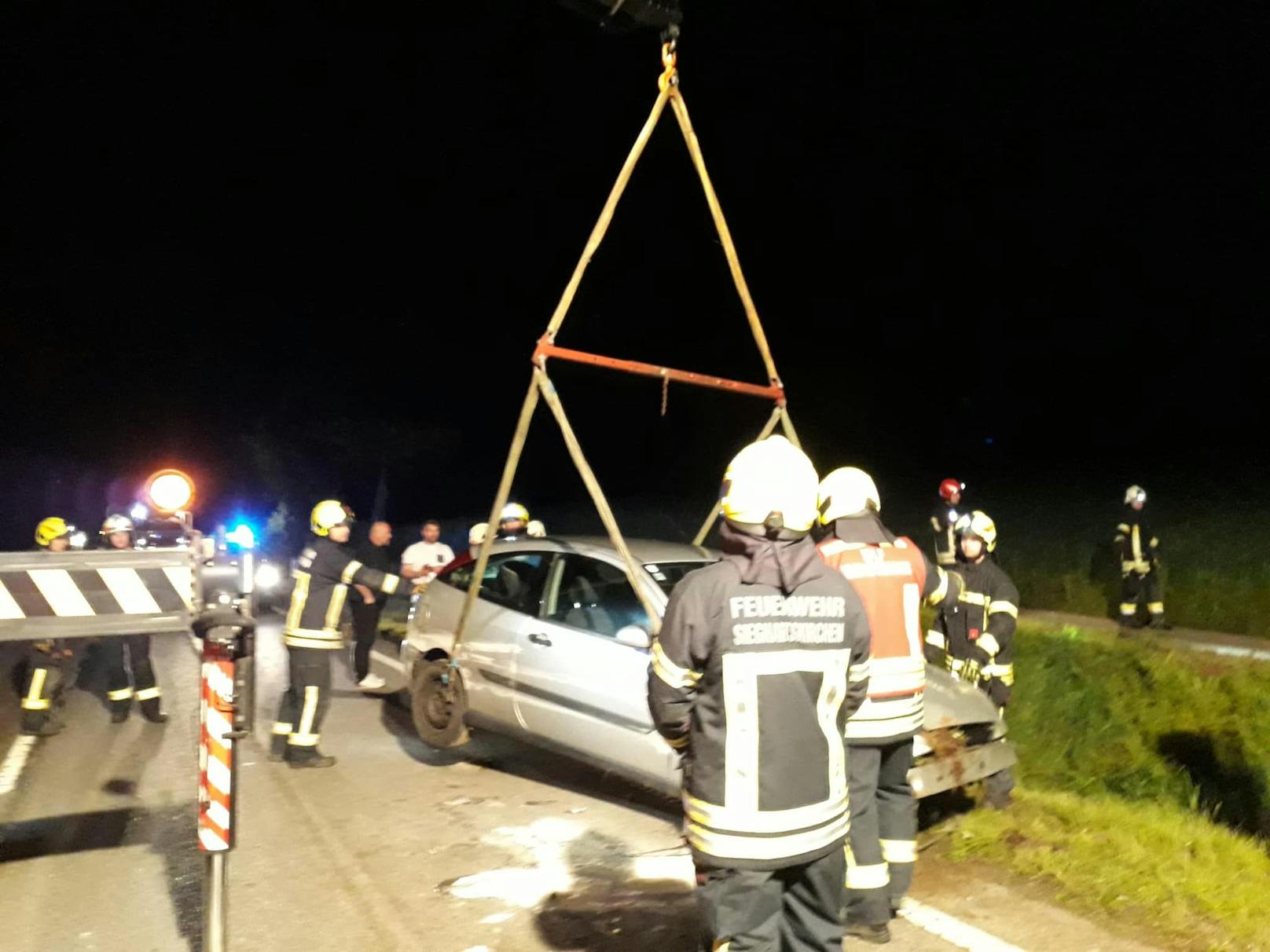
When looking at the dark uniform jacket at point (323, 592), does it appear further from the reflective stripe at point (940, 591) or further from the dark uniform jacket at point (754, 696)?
the dark uniform jacket at point (754, 696)

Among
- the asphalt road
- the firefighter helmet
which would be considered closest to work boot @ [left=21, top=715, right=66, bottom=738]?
the asphalt road

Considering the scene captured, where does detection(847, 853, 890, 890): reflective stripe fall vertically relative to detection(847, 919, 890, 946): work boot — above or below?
above

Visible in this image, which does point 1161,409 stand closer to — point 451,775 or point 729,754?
point 451,775

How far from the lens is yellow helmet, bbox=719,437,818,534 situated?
2951 mm

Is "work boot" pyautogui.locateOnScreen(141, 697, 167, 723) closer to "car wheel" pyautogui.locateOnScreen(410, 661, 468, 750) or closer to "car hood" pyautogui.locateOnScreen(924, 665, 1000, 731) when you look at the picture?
"car wheel" pyautogui.locateOnScreen(410, 661, 468, 750)

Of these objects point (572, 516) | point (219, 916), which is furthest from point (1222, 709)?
point (572, 516)

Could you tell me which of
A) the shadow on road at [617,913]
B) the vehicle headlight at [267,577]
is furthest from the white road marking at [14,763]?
the shadow on road at [617,913]

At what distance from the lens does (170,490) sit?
24.8ft

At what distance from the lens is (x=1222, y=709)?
6.61m

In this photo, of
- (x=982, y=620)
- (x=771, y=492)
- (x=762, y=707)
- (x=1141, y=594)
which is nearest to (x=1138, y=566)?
(x=1141, y=594)

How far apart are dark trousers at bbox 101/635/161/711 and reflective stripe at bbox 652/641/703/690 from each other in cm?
660

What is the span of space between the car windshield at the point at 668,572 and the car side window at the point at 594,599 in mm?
172

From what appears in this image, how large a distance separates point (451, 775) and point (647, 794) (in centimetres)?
137

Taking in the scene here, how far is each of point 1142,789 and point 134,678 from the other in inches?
298
